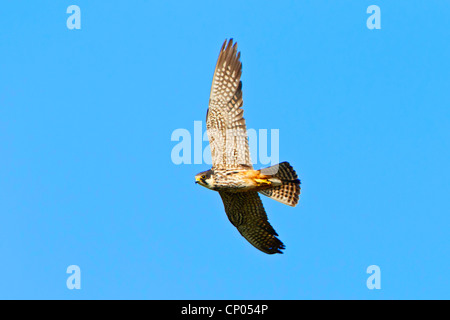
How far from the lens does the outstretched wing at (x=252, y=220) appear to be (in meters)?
13.7

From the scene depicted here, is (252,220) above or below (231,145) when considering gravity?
below

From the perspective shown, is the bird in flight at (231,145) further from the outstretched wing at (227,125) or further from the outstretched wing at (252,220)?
the outstretched wing at (252,220)

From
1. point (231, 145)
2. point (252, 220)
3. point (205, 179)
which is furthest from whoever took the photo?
point (252, 220)

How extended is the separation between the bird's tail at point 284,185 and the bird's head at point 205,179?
0.95 m

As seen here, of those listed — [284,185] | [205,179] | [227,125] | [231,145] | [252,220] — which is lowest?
[252,220]

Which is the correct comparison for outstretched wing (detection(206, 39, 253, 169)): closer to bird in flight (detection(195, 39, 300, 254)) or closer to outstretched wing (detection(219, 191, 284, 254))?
bird in flight (detection(195, 39, 300, 254))

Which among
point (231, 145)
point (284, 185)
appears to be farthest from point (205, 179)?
point (284, 185)

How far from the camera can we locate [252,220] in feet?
45.9

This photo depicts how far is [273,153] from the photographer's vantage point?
13055 mm

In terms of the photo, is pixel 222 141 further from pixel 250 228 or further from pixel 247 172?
pixel 250 228

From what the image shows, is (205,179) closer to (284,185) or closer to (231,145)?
(231,145)

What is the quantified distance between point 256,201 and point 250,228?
→ 2.37ft

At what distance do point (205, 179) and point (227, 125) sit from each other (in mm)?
1081
